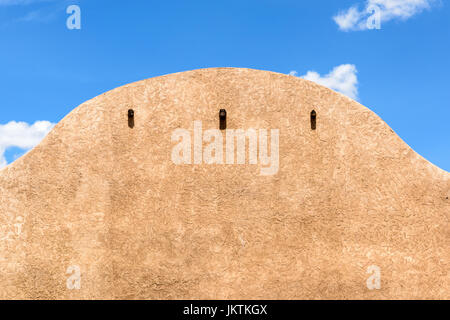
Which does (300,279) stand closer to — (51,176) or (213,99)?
(213,99)

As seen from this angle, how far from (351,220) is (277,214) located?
130 centimetres

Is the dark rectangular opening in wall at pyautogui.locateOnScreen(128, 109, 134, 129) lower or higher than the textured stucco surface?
higher

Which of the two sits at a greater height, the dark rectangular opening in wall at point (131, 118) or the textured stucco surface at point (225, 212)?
the dark rectangular opening in wall at point (131, 118)

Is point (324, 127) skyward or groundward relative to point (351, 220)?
skyward

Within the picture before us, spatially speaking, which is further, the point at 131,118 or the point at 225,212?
the point at 131,118

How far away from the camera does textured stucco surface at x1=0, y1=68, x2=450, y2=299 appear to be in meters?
8.31

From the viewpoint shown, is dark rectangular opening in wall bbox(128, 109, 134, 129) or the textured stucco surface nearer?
the textured stucco surface

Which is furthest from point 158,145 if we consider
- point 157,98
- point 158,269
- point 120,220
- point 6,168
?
point 6,168

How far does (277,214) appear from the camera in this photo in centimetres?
844

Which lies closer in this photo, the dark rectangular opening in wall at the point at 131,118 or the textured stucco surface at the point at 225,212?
the textured stucco surface at the point at 225,212

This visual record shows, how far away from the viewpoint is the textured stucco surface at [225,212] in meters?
8.31

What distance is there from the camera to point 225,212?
8.45 meters

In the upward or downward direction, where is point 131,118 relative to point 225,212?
upward
